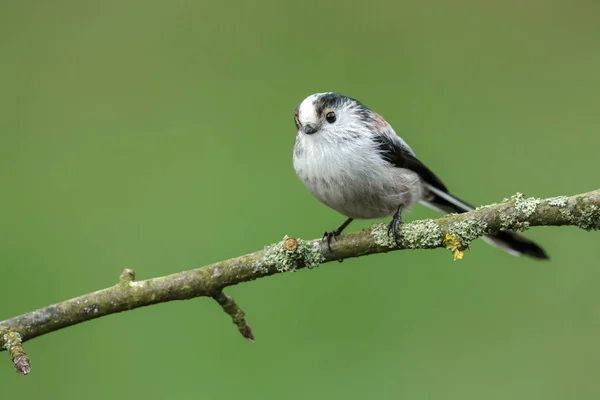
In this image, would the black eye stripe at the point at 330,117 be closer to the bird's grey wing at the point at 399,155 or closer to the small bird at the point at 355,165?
the small bird at the point at 355,165

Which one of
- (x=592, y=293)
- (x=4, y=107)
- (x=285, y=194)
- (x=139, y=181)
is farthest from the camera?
(x=4, y=107)

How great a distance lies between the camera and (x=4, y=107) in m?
4.66

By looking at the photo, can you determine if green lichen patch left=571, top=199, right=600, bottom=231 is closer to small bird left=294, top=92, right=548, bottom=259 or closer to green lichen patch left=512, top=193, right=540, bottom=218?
green lichen patch left=512, top=193, right=540, bottom=218

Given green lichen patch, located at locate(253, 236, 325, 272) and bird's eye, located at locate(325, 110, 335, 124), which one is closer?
green lichen patch, located at locate(253, 236, 325, 272)

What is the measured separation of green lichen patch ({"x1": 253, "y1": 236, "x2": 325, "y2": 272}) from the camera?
2.22 meters

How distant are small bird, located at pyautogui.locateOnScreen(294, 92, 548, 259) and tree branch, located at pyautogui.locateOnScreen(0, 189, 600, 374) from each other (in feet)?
1.04

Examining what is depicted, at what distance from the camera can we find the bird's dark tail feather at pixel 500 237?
262cm

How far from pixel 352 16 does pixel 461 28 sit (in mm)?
669

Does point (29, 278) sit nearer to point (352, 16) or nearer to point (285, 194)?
point (285, 194)

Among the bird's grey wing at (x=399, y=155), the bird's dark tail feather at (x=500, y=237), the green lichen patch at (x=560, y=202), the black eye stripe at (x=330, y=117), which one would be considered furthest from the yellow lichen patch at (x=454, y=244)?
the black eye stripe at (x=330, y=117)

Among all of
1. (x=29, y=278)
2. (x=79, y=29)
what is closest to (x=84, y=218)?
(x=29, y=278)

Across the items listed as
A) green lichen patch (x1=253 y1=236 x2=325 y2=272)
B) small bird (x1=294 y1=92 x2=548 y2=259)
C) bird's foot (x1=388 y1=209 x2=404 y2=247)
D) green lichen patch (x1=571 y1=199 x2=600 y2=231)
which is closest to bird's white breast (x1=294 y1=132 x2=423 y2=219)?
small bird (x1=294 y1=92 x2=548 y2=259)

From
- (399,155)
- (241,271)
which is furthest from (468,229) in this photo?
(399,155)

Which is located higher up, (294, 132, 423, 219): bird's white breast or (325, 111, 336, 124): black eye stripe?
(325, 111, 336, 124): black eye stripe
